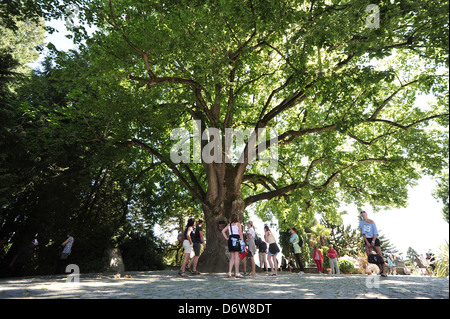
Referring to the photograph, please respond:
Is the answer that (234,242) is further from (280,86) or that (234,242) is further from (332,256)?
(332,256)

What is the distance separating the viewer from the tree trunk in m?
12.4

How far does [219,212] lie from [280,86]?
7.09 meters

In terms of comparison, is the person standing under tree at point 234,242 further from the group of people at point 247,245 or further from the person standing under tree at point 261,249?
the person standing under tree at point 261,249

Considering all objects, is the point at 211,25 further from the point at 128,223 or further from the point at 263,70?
the point at 128,223

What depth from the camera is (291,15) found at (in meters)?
9.02

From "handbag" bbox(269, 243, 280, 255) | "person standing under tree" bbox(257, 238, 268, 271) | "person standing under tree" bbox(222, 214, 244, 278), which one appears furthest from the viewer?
"person standing under tree" bbox(257, 238, 268, 271)

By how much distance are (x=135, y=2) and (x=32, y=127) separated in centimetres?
931

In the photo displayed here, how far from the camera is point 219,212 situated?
13352mm

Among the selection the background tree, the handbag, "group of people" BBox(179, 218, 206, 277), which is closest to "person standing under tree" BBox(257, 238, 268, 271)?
the background tree

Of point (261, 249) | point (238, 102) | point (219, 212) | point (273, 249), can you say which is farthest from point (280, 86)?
point (261, 249)

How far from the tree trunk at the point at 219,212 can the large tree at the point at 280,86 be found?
51mm

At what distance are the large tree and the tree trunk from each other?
5cm

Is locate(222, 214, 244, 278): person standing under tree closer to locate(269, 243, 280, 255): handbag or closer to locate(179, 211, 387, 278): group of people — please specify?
locate(179, 211, 387, 278): group of people

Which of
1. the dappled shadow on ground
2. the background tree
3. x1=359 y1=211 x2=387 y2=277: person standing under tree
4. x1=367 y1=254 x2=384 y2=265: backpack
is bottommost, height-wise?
the dappled shadow on ground
